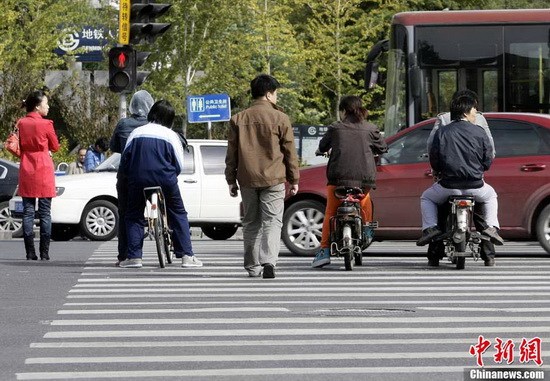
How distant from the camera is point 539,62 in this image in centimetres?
2480

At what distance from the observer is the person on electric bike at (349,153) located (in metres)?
16.2

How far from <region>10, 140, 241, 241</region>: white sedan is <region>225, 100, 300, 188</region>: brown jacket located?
934cm

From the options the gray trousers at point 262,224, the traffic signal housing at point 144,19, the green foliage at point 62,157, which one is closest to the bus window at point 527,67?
the traffic signal housing at point 144,19

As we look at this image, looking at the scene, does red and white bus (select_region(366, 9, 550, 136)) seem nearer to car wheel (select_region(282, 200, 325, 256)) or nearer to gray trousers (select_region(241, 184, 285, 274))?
car wheel (select_region(282, 200, 325, 256))

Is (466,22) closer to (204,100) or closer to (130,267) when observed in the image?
(130,267)

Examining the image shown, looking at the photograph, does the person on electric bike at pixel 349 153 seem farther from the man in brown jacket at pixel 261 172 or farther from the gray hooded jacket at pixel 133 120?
the gray hooded jacket at pixel 133 120

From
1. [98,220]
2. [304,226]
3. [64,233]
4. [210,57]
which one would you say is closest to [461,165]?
[304,226]

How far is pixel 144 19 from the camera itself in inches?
882

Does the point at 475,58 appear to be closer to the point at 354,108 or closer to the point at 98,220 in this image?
the point at 98,220

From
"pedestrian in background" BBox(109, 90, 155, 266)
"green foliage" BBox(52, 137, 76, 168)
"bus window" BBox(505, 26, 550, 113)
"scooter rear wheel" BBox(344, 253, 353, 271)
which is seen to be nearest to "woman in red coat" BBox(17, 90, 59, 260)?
"pedestrian in background" BBox(109, 90, 155, 266)

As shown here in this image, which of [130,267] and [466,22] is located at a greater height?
[466,22]

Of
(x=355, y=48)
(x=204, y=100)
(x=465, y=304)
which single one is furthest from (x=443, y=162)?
(x=355, y=48)

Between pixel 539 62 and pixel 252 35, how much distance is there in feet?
96.1

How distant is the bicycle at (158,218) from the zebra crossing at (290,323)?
0.90 ft
